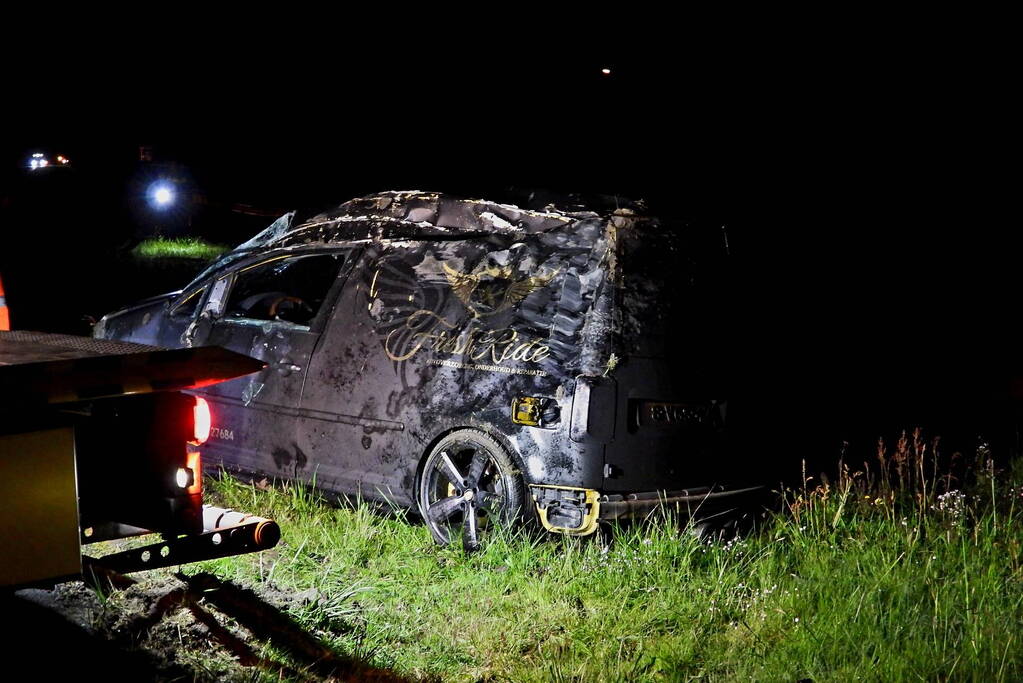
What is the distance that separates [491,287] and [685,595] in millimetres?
1868

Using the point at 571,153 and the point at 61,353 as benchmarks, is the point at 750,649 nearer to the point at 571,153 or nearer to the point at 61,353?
the point at 61,353

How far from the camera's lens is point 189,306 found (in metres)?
6.64

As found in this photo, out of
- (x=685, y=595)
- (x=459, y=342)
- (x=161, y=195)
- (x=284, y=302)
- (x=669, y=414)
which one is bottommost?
(x=685, y=595)

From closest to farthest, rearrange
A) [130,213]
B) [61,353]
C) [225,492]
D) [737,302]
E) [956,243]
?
[61,353]
[737,302]
[225,492]
[956,243]
[130,213]

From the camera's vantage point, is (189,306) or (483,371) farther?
(189,306)

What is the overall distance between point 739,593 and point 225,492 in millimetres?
3130

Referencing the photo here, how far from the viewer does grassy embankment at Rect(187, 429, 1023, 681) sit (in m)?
4.04

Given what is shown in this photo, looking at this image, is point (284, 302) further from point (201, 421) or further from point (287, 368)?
point (201, 421)

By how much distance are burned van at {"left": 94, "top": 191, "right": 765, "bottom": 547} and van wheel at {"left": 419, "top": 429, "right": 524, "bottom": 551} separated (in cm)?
1

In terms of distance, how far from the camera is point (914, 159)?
70.4ft

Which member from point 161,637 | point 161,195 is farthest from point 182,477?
point 161,195

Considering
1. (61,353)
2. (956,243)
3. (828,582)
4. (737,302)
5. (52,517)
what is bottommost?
(828,582)

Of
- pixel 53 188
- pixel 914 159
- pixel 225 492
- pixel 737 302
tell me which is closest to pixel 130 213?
pixel 53 188

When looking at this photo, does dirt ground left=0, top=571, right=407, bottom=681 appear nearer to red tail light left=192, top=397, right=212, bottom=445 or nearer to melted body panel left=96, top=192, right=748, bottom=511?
red tail light left=192, top=397, right=212, bottom=445
